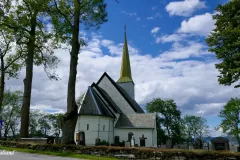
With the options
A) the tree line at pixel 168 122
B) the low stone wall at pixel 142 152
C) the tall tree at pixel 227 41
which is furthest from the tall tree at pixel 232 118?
the low stone wall at pixel 142 152

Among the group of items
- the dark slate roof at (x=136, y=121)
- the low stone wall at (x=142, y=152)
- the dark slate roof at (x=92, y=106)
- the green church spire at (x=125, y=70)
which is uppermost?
the green church spire at (x=125, y=70)

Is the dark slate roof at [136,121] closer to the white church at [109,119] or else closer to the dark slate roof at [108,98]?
the white church at [109,119]

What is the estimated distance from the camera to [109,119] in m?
36.3

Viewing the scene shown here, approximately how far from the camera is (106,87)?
43844mm

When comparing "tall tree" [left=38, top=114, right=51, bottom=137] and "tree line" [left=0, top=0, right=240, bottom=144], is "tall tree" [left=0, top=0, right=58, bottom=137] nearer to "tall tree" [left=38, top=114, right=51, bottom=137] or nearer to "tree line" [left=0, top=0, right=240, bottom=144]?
"tree line" [left=0, top=0, right=240, bottom=144]

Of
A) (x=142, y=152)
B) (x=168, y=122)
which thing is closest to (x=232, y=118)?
(x=168, y=122)

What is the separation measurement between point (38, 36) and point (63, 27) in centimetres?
447

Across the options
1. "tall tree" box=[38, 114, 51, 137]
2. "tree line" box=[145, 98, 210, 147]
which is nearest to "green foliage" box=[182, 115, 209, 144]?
"tree line" box=[145, 98, 210, 147]

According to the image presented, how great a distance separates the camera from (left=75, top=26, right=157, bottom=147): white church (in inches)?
1300

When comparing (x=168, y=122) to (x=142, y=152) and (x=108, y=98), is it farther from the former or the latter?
(x=142, y=152)

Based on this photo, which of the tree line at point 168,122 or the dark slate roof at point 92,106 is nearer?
the dark slate roof at point 92,106

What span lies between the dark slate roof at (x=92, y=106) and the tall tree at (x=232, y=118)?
87.3ft

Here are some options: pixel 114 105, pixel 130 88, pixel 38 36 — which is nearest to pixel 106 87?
pixel 114 105

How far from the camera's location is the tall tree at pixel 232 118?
156 feet
